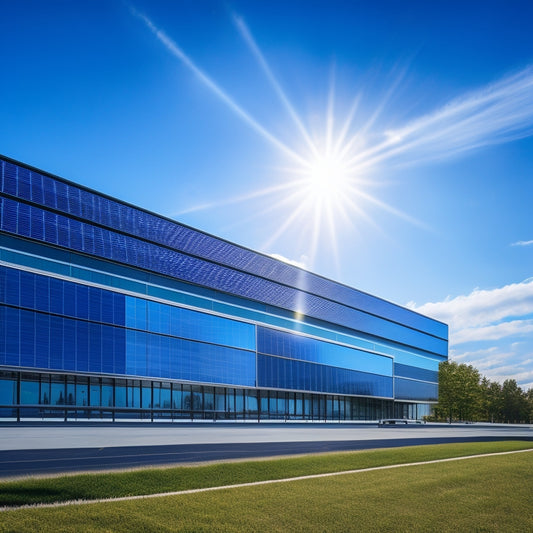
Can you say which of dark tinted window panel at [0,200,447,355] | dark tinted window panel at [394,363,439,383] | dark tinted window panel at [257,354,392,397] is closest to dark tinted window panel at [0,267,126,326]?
dark tinted window panel at [0,200,447,355]

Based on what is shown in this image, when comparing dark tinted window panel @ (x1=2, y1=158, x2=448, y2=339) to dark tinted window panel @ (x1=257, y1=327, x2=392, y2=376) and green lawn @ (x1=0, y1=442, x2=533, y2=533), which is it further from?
green lawn @ (x1=0, y1=442, x2=533, y2=533)

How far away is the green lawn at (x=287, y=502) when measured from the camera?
Result: 7.96 meters

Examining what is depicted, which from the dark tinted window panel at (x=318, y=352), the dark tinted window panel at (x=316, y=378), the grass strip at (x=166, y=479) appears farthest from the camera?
the dark tinted window panel at (x=318, y=352)

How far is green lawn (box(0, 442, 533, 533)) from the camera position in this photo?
314 inches

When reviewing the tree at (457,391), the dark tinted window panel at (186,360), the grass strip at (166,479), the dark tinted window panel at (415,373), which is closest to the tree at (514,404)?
the tree at (457,391)

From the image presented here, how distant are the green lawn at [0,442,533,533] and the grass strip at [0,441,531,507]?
2 centimetres

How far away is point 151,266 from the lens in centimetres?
4944

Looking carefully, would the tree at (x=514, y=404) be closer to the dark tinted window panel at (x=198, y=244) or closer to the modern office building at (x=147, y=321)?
the dark tinted window panel at (x=198, y=244)

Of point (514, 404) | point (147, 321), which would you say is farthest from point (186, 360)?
point (514, 404)

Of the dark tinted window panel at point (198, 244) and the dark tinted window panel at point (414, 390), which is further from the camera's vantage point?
the dark tinted window panel at point (414, 390)

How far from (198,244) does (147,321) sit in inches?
446

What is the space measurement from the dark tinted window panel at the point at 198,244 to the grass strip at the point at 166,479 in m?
34.1

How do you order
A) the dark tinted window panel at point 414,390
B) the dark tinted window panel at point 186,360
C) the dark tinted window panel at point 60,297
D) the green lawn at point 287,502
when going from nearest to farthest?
1. the green lawn at point 287,502
2. the dark tinted window panel at point 60,297
3. the dark tinted window panel at point 186,360
4. the dark tinted window panel at point 414,390

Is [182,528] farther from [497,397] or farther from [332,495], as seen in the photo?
[497,397]
